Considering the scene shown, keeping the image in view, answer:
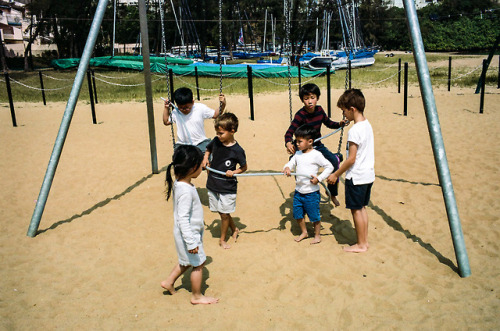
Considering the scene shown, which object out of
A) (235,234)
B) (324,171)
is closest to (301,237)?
(235,234)

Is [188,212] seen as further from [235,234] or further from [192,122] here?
[192,122]

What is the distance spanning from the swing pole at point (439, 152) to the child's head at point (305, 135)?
1031 millimetres

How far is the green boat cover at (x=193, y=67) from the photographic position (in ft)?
74.9

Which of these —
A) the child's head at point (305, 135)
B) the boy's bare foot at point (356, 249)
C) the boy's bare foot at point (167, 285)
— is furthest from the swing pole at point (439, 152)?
the boy's bare foot at point (167, 285)

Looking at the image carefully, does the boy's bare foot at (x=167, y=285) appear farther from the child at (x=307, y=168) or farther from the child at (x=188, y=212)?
the child at (x=307, y=168)

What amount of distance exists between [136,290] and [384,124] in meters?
7.75

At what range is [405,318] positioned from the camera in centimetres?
292

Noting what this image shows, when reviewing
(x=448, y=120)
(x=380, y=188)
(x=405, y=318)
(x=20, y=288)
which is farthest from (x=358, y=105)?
(x=448, y=120)

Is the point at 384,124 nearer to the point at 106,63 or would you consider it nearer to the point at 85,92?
the point at 85,92

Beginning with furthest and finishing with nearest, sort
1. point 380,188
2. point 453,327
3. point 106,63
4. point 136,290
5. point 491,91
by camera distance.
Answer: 1. point 106,63
2. point 491,91
3. point 380,188
4. point 136,290
5. point 453,327

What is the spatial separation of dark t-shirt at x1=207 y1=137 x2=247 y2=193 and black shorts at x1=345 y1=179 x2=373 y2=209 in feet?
3.40

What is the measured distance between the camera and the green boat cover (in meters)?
22.8

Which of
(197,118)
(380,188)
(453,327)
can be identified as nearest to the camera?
(453,327)

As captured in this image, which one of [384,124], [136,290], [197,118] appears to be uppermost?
[197,118]
